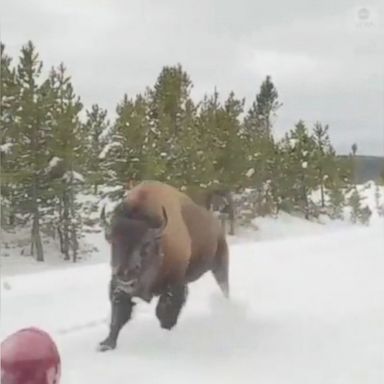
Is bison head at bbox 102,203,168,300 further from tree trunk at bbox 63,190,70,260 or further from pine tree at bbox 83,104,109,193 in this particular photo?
tree trunk at bbox 63,190,70,260

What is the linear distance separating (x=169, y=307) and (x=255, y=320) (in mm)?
361

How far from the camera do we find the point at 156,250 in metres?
2.91

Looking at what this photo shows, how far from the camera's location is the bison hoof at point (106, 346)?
2.83 metres

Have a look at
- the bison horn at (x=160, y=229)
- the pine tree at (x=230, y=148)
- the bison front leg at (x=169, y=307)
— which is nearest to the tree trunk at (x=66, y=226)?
the pine tree at (x=230, y=148)

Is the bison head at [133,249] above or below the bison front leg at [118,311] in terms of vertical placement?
above

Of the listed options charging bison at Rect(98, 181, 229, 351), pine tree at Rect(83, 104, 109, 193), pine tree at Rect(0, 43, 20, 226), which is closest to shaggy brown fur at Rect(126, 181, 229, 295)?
charging bison at Rect(98, 181, 229, 351)

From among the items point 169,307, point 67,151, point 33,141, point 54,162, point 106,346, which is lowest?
point 106,346

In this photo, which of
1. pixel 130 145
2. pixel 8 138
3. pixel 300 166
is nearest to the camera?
pixel 300 166

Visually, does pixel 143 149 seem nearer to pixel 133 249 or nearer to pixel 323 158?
pixel 323 158

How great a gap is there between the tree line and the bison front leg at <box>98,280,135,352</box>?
142 centimetres

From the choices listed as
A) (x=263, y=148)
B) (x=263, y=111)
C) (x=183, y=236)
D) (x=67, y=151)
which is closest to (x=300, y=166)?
(x=263, y=148)

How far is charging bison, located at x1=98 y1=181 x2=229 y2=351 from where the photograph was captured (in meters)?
2.79

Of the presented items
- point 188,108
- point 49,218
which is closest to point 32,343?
point 188,108

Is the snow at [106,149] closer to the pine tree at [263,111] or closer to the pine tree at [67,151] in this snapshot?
the pine tree at [67,151]
